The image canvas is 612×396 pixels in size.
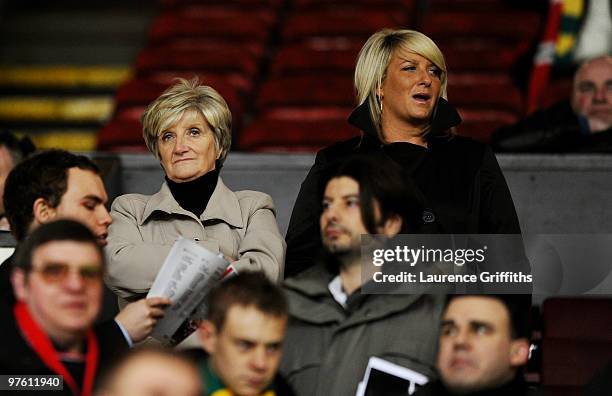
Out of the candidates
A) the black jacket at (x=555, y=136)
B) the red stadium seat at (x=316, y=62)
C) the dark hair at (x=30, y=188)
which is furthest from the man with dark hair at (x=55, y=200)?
the red stadium seat at (x=316, y=62)

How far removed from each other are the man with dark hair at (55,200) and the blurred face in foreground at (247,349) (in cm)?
24

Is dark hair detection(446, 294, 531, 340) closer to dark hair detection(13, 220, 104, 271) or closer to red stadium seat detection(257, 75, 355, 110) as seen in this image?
dark hair detection(13, 220, 104, 271)

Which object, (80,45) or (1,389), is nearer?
(1,389)

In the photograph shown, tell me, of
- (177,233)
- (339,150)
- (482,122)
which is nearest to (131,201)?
(177,233)

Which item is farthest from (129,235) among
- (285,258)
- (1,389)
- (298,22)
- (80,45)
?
(80,45)

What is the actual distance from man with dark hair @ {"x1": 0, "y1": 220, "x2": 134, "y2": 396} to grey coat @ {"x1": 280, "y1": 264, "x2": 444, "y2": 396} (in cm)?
33

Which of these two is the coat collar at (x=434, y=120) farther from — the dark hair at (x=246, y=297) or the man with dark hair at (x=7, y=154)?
the man with dark hair at (x=7, y=154)

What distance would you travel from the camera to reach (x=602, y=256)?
2891mm

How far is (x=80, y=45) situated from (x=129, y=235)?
3219 mm

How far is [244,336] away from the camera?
174 centimetres

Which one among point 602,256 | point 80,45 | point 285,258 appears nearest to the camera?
point 285,258

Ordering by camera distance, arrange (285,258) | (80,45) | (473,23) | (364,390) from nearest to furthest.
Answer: (364,390) < (285,258) < (473,23) < (80,45)

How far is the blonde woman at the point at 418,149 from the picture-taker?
7.32 ft

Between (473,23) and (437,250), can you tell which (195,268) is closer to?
(437,250)
